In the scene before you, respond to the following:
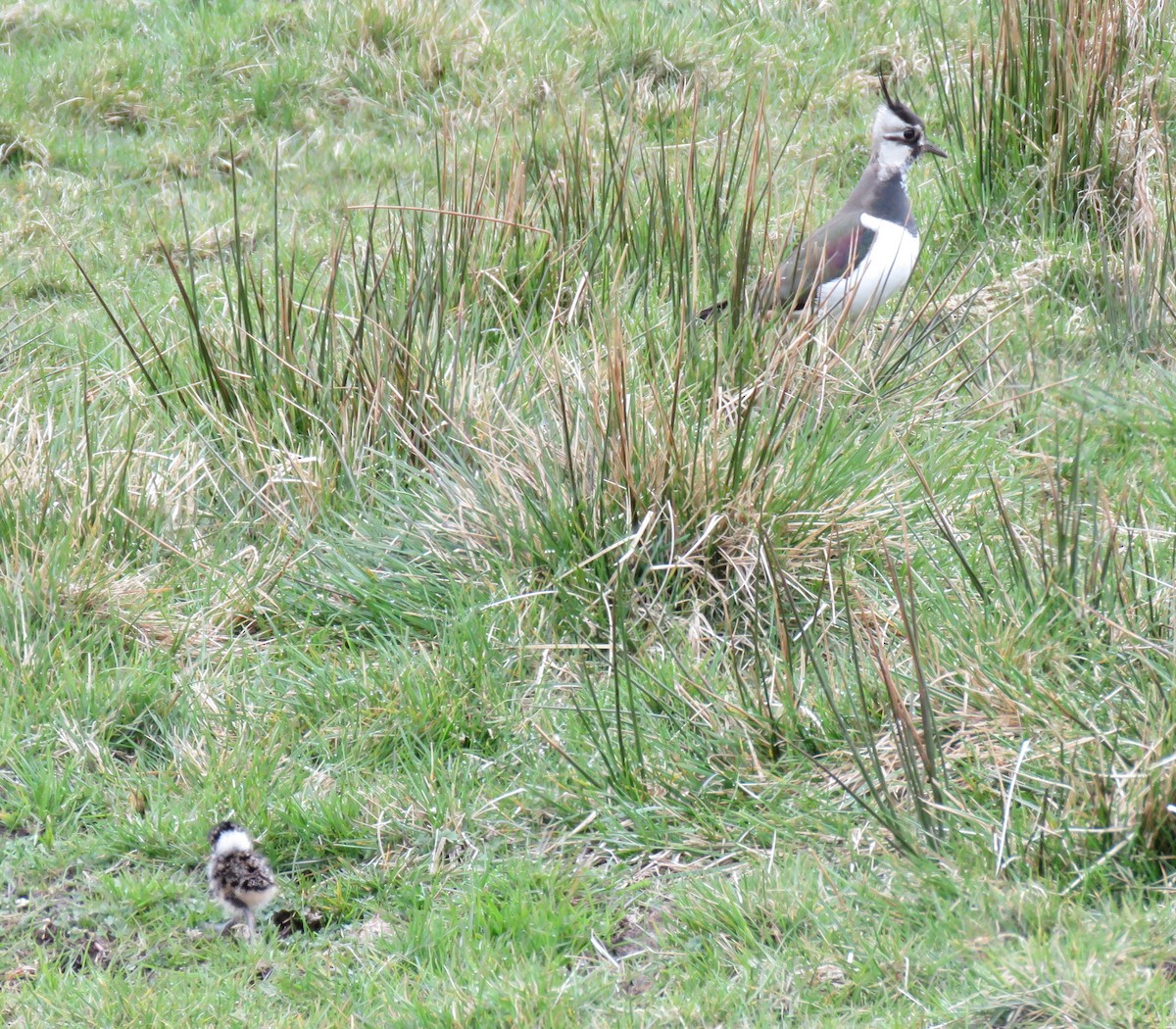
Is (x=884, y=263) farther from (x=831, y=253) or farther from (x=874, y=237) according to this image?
(x=831, y=253)

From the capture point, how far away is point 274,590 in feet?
11.9

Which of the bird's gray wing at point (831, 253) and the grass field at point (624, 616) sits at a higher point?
the bird's gray wing at point (831, 253)

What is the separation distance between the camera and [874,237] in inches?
195

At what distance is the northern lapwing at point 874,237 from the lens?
457 centimetres

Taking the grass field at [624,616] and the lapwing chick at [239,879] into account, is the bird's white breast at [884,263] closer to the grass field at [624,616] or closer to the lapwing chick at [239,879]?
the grass field at [624,616]

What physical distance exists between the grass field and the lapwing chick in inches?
2.9

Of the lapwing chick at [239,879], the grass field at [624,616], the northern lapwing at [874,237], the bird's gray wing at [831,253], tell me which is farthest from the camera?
the bird's gray wing at [831,253]

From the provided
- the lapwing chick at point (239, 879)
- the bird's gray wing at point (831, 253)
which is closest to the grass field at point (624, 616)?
the lapwing chick at point (239, 879)

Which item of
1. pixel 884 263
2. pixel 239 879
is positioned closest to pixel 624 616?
pixel 239 879

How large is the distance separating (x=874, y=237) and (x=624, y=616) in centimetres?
231

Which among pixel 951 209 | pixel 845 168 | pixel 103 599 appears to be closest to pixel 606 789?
pixel 103 599

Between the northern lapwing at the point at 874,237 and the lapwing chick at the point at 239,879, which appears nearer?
the lapwing chick at the point at 239,879

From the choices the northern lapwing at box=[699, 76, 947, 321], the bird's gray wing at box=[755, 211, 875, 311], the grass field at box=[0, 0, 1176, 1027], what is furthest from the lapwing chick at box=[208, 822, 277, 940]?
the bird's gray wing at box=[755, 211, 875, 311]

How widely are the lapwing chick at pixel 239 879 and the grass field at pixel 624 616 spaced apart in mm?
74
